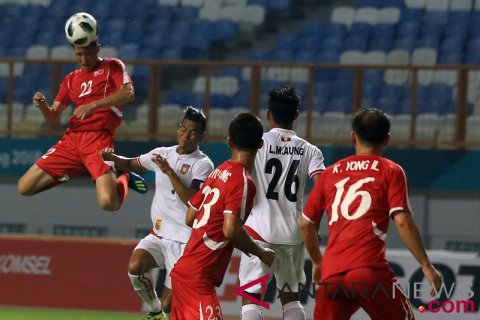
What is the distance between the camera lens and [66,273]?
1433cm

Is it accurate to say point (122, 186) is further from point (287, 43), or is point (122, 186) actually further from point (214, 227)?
point (287, 43)

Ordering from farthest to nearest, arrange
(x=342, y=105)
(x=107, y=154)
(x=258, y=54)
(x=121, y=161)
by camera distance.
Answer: (x=258, y=54) → (x=342, y=105) → (x=121, y=161) → (x=107, y=154)

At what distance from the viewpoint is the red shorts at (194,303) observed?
720 centimetres

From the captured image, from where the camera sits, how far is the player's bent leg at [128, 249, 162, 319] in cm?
1062

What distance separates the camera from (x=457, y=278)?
12.8m

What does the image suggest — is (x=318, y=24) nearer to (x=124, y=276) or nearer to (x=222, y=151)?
(x=222, y=151)

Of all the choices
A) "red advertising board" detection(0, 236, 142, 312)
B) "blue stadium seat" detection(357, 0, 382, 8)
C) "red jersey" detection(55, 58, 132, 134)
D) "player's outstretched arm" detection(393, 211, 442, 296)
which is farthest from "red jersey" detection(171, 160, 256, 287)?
"blue stadium seat" detection(357, 0, 382, 8)

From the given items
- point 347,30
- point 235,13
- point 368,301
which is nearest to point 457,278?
point 368,301

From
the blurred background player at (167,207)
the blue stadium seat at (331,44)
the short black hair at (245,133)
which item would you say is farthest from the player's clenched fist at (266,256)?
the blue stadium seat at (331,44)

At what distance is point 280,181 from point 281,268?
67 centimetres

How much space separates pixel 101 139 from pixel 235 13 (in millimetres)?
10873

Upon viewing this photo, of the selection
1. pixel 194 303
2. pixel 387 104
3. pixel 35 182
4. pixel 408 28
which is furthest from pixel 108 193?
pixel 408 28

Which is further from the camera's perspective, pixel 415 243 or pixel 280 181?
pixel 280 181

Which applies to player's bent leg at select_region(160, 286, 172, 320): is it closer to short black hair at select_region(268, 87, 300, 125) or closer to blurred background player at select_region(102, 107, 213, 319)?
blurred background player at select_region(102, 107, 213, 319)
